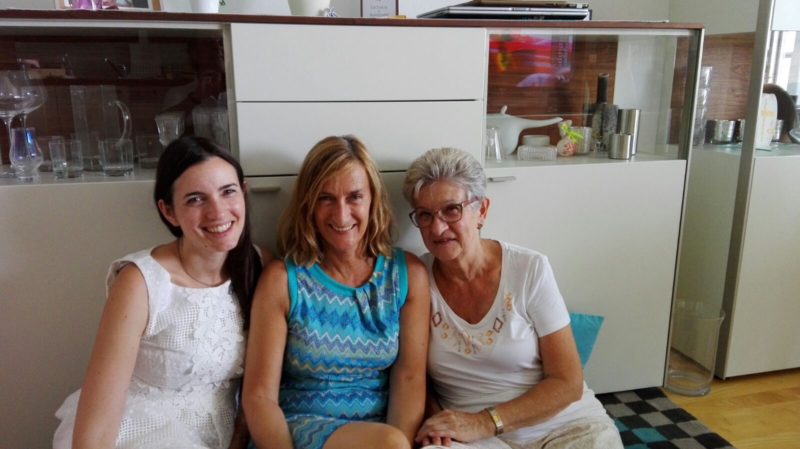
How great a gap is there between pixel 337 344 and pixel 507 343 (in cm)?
43

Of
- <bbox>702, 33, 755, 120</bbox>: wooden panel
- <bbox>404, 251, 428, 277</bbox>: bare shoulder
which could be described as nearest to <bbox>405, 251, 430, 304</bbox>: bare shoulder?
<bbox>404, 251, 428, 277</bbox>: bare shoulder

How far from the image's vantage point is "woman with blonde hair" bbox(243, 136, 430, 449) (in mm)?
1469

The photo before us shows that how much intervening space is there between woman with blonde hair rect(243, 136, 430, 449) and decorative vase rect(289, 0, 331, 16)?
0.45 metres

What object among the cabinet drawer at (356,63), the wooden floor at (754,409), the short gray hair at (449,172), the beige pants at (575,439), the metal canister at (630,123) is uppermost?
the cabinet drawer at (356,63)

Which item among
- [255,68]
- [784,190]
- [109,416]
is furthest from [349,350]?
[784,190]

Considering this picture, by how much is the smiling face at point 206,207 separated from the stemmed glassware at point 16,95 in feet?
2.14

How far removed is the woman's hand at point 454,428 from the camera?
1.44m

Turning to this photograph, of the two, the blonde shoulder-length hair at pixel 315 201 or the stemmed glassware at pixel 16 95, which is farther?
the stemmed glassware at pixel 16 95

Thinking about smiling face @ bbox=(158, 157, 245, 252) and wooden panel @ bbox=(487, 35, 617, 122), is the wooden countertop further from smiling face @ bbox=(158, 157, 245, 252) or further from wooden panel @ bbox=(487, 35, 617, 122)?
smiling face @ bbox=(158, 157, 245, 252)

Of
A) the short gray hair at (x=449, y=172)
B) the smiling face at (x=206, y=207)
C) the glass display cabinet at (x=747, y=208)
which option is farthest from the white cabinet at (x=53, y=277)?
the glass display cabinet at (x=747, y=208)

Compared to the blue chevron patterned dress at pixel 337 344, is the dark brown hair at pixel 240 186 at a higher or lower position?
higher

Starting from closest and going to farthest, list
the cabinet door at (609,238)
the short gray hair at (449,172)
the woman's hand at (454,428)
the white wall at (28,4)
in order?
the woman's hand at (454,428), the short gray hair at (449,172), the white wall at (28,4), the cabinet door at (609,238)

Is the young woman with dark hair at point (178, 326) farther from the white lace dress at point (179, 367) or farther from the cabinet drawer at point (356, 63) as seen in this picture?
the cabinet drawer at point (356, 63)

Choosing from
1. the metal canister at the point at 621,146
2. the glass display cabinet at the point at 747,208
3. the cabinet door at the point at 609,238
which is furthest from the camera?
the glass display cabinet at the point at 747,208
